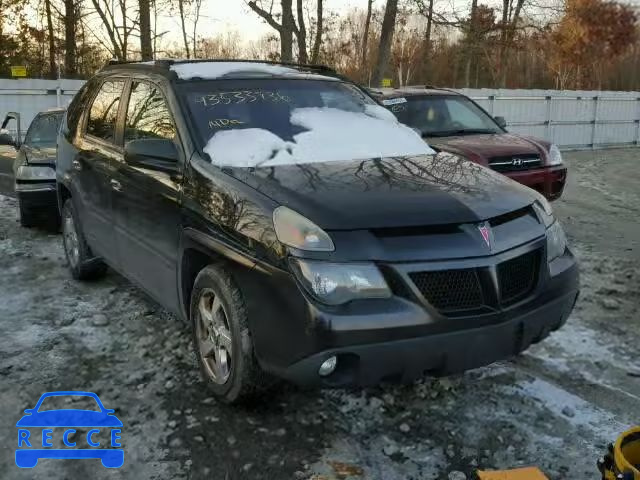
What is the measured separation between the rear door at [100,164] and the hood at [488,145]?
3722 mm

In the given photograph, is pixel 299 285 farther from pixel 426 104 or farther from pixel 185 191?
pixel 426 104

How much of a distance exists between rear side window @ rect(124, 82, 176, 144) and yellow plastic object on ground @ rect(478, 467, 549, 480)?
7.98 ft

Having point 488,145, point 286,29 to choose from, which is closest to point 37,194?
point 488,145

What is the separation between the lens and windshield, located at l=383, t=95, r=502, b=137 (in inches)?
341

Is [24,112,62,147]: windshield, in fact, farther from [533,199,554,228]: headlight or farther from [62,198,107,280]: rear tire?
[533,199,554,228]: headlight

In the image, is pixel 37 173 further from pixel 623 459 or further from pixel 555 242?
pixel 623 459

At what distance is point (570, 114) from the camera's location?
61.2ft

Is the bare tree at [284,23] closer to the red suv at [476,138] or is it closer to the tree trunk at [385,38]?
the tree trunk at [385,38]

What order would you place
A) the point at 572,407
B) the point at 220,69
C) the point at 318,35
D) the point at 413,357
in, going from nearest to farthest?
1. the point at 413,357
2. the point at 572,407
3. the point at 220,69
4. the point at 318,35

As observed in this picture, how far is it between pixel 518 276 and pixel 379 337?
79 cm

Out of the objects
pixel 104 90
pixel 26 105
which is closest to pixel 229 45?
pixel 26 105

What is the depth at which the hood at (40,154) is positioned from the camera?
7624mm

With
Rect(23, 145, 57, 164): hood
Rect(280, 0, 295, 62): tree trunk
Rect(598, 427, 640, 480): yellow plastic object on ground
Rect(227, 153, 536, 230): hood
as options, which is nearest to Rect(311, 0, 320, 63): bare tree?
Rect(280, 0, 295, 62): tree trunk

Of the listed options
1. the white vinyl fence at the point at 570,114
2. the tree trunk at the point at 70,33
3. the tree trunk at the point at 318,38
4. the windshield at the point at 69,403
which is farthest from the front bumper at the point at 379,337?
the tree trunk at the point at 70,33
